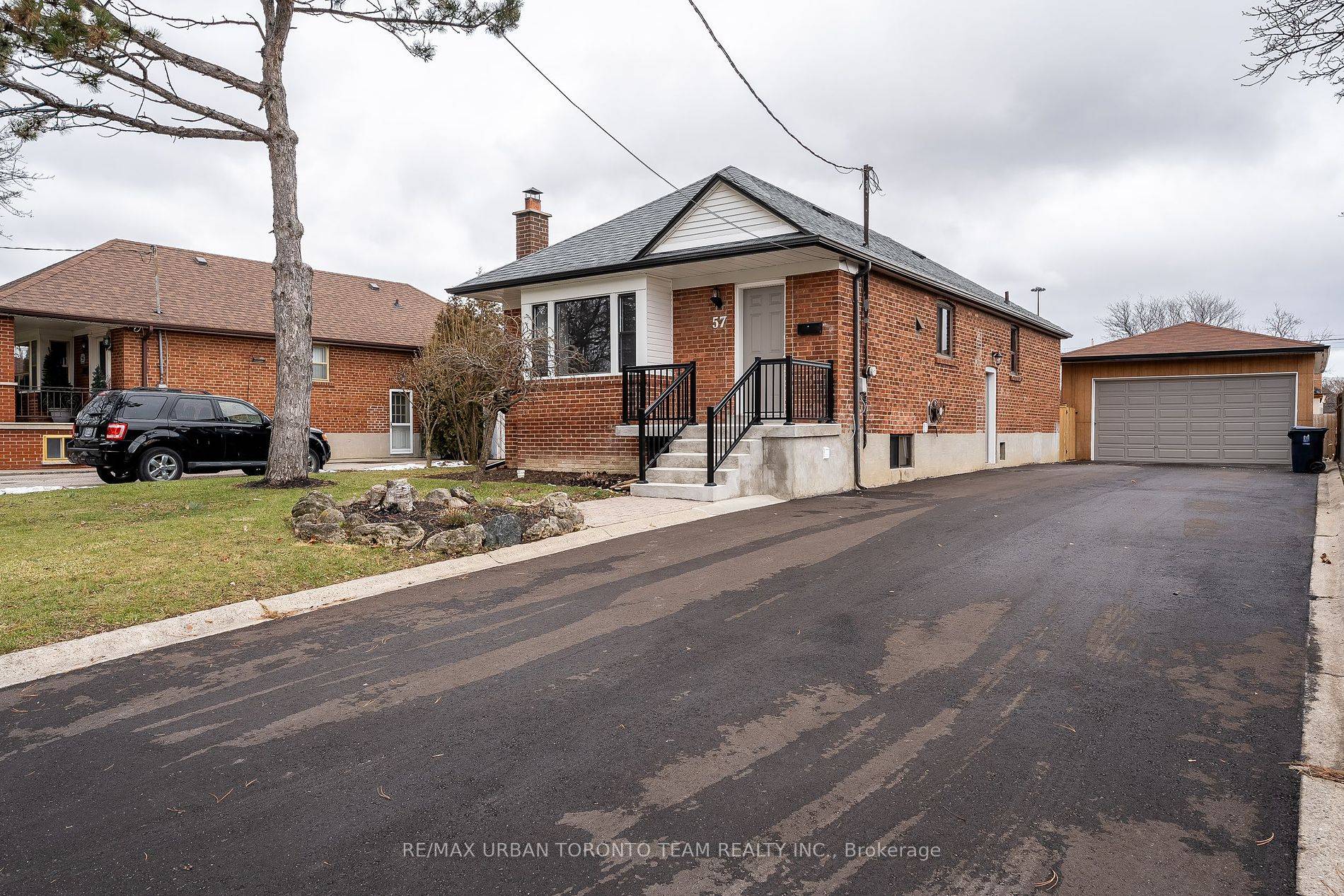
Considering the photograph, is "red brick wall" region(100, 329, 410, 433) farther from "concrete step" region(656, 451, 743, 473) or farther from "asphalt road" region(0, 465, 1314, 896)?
"asphalt road" region(0, 465, 1314, 896)

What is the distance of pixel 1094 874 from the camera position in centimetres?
250

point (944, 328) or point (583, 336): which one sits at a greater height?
point (944, 328)

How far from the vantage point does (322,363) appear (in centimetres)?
2408

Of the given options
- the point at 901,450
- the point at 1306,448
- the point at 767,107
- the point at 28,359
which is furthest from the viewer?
the point at 28,359

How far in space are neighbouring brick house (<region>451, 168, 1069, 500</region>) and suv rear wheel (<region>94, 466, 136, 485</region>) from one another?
6496 millimetres

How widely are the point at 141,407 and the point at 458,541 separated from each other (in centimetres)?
948

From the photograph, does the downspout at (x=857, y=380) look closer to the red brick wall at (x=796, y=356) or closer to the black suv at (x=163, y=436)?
the red brick wall at (x=796, y=356)

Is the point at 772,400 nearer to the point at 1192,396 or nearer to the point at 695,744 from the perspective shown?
the point at 695,744

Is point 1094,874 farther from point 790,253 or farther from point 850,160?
point 850,160

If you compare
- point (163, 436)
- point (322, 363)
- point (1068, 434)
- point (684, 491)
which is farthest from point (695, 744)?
point (1068, 434)

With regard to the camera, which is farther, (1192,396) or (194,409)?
(1192,396)

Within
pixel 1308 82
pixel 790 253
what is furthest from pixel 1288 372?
pixel 1308 82

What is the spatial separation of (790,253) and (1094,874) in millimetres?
11194

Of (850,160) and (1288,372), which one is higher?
(850,160)
